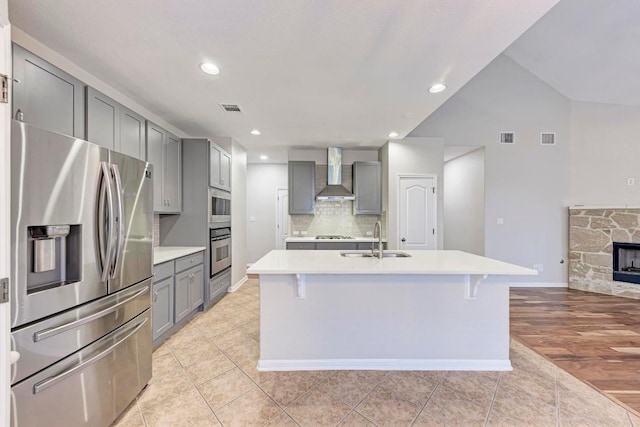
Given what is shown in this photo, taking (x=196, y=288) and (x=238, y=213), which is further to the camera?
(x=238, y=213)

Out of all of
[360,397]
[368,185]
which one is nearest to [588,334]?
[360,397]

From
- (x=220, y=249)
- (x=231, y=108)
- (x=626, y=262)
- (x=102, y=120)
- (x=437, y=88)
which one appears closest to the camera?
(x=102, y=120)

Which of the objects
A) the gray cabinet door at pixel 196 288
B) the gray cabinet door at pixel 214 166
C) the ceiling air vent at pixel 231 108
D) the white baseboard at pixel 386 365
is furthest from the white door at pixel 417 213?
the gray cabinet door at pixel 196 288

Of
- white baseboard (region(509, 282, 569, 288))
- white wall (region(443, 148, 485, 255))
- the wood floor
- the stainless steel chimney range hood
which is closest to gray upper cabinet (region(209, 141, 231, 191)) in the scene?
the stainless steel chimney range hood

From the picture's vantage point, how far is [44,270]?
121cm

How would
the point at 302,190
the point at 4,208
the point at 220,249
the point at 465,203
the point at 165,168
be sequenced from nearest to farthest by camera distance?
the point at 4,208 < the point at 165,168 < the point at 220,249 < the point at 302,190 < the point at 465,203

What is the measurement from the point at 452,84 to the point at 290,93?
1.56m

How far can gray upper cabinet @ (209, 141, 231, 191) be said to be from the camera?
11.9 feet

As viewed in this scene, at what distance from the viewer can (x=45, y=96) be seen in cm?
169

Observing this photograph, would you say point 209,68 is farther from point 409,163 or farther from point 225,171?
point 409,163

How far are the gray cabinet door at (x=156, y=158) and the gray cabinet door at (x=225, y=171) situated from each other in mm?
948

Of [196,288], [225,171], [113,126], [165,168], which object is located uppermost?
[113,126]

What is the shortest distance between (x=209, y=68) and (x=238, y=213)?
9.21 feet

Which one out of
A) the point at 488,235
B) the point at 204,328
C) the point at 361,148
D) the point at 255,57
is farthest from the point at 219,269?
the point at 488,235
